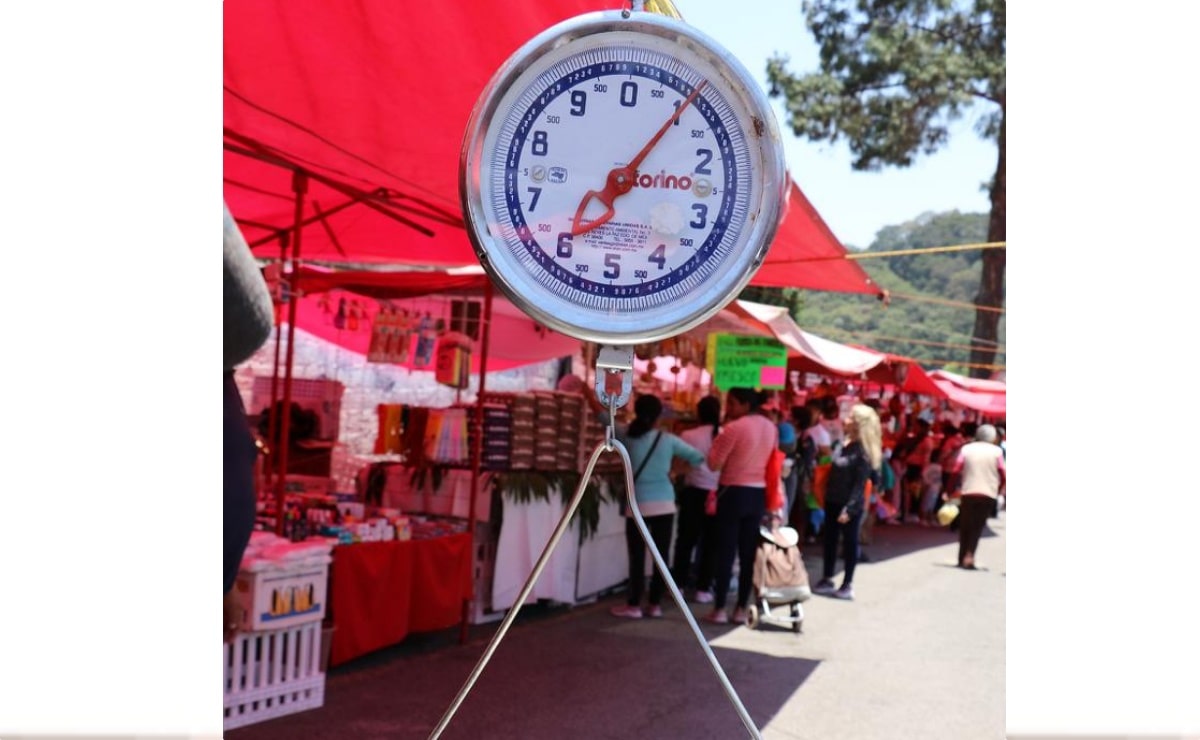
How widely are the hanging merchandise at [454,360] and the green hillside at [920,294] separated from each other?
2374 inches

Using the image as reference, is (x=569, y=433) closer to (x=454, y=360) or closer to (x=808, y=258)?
(x=454, y=360)

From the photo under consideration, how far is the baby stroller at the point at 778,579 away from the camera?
308 inches

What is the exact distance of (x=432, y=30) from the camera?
3.71 m

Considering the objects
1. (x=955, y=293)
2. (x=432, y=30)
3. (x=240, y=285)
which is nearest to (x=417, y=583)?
(x=432, y=30)

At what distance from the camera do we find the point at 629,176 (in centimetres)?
167

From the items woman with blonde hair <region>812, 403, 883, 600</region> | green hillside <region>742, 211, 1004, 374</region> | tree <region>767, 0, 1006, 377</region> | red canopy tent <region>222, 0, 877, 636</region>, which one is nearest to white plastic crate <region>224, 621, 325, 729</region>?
red canopy tent <region>222, 0, 877, 636</region>

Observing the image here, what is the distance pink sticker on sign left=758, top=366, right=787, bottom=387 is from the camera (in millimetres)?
8992

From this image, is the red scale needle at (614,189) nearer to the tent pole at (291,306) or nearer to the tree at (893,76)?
the tent pole at (291,306)

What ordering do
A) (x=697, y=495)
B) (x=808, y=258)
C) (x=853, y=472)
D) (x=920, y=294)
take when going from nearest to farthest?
1. (x=808, y=258)
2. (x=697, y=495)
3. (x=853, y=472)
4. (x=920, y=294)

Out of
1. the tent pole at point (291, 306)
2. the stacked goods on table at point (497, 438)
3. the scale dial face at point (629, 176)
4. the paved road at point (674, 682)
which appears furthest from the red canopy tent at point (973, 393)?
the scale dial face at point (629, 176)

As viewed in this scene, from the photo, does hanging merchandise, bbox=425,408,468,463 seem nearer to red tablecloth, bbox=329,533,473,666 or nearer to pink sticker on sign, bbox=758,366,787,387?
red tablecloth, bbox=329,533,473,666

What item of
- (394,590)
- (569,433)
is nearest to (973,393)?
(569,433)

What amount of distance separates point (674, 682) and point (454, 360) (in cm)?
275

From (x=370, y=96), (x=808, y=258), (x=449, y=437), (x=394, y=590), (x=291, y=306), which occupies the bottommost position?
(x=394, y=590)
